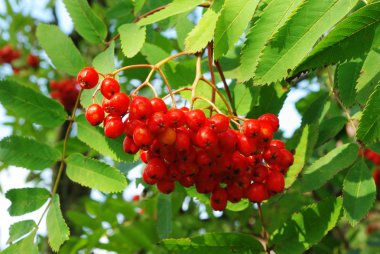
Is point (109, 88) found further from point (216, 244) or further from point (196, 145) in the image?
point (216, 244)

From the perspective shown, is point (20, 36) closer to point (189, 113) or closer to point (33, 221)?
point (33, 221)

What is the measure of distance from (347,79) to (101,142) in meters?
0.75

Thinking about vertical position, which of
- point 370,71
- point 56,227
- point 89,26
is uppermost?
point 89,26


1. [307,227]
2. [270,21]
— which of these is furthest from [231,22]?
[307,227]

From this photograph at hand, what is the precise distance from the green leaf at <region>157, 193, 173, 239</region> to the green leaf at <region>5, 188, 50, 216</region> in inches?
17.6

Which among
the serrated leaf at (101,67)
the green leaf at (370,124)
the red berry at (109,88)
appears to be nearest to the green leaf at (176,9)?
the serrated leaf at (101,67)

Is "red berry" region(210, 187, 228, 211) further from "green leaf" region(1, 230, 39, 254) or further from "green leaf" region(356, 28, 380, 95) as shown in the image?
"green leaf" region(1, 230, 39, 254)

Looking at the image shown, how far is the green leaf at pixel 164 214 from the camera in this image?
75.7 inches

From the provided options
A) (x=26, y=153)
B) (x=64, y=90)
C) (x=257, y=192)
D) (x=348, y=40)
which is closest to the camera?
(x=348, y=40)

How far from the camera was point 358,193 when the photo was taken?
4.54 feet

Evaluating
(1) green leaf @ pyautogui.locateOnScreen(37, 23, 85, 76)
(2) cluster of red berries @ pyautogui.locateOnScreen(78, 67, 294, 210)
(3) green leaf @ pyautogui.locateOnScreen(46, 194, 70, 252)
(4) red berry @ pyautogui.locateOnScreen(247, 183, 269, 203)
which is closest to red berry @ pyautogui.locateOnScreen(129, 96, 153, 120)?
(2) cluster of red berries @ pyautogui.locateOnScreen(78, 67, 294, 210)

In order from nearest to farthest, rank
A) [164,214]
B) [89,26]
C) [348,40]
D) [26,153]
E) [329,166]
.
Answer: [348,40] < [329,166] < [26,153] < [89,26] < [164,214]

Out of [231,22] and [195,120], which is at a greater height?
[231,22]

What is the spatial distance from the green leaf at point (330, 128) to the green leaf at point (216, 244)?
47 centimetres
